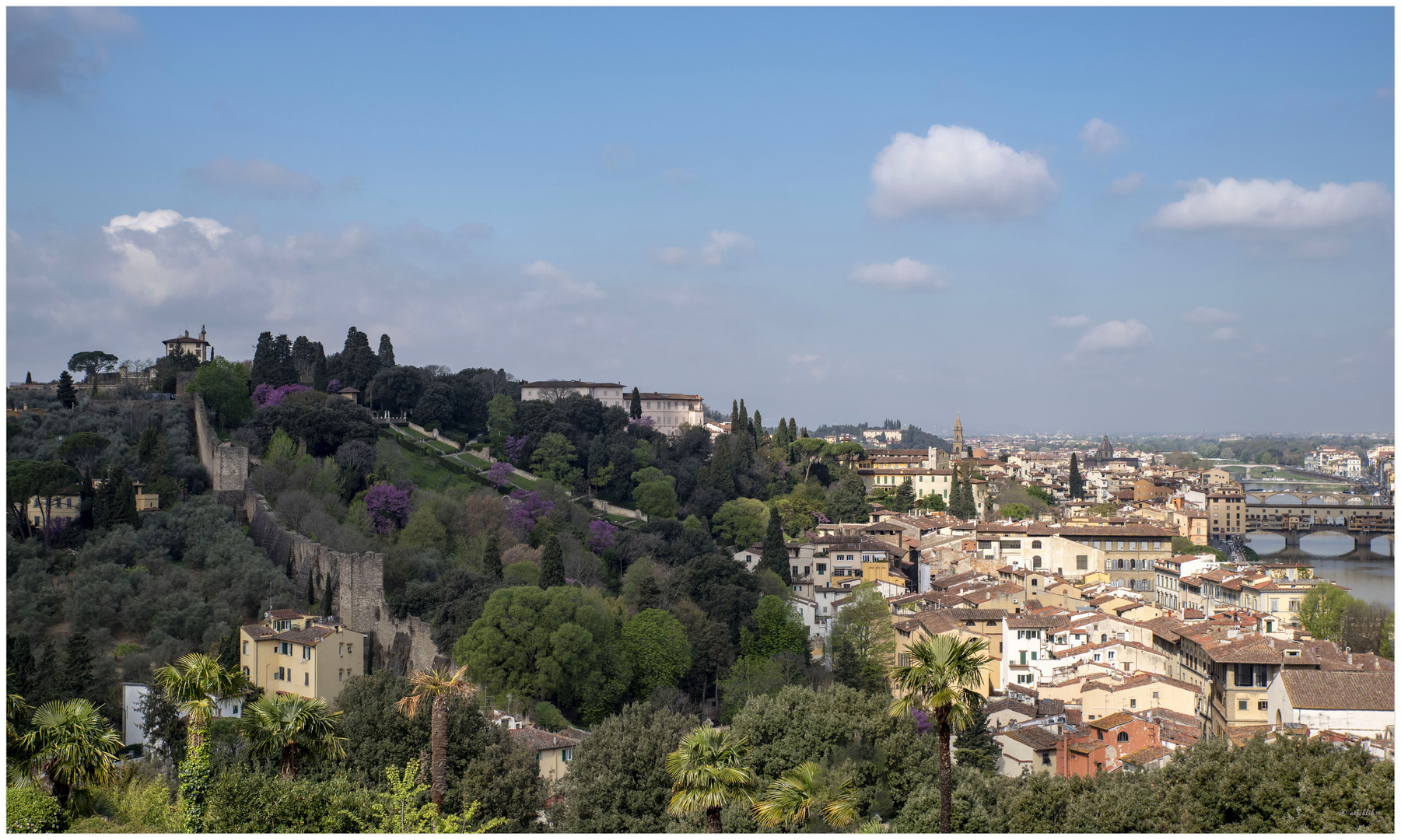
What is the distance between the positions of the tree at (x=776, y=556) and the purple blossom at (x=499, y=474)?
11382 mm

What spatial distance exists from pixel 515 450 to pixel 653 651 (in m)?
21.5

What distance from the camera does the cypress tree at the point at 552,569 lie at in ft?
100

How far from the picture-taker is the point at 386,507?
118 ft

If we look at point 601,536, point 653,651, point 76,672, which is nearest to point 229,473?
point 601,536

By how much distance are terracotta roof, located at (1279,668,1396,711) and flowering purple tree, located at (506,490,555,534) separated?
25300 mm

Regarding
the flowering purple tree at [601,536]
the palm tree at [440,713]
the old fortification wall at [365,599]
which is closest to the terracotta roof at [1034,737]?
the palm tree at [440,713]

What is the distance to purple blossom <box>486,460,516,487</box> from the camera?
4384 centimetres

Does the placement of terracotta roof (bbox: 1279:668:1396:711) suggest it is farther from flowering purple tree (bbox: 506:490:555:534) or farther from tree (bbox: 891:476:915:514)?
tree (bbox: 891:476:915:514)

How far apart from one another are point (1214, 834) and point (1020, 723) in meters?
10.1

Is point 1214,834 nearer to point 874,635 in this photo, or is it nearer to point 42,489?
point 874,635

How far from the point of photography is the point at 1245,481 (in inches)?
4003

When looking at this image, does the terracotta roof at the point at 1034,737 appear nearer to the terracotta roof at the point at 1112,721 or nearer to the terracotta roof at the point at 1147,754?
the terracotta roof at the point at 1112,721

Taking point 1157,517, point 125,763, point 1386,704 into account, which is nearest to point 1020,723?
point 1386,704

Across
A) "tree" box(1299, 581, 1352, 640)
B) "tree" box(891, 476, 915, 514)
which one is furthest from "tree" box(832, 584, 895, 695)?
"tree" box(891, 476, 915, 514)
